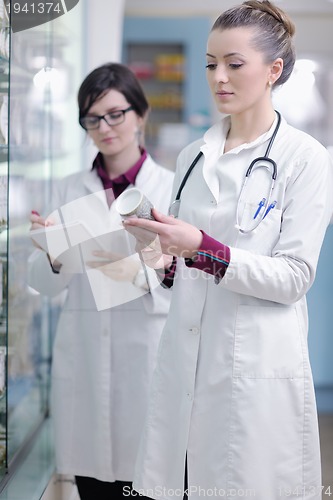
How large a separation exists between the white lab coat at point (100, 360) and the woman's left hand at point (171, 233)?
1.95 ft

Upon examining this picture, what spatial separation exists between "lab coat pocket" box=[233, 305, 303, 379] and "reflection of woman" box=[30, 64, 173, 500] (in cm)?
54

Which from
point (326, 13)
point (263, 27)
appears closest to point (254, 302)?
point (263, 27)

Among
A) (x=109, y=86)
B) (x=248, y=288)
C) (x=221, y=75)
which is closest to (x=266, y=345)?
(x=248, y=288)

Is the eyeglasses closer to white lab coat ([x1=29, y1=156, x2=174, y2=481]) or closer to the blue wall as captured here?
white lab coat ([x1=29, y1=156, x2=174, y2=481])

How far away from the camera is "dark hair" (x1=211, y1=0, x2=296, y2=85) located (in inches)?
58.3

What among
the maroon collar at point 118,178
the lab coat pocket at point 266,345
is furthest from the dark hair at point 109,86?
the lab coat pocket at point 266,345

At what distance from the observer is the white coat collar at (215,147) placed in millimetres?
1529

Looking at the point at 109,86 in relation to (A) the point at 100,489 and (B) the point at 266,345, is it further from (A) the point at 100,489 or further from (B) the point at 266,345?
(A) the point at 100,489

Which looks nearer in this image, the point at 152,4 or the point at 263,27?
the point at 263,27

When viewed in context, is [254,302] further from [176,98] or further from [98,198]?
[176,98]

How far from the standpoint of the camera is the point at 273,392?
1477 millimetres

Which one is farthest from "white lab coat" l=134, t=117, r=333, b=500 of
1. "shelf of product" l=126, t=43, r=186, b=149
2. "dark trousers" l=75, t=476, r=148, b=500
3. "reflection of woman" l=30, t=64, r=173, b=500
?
"shelf of product" l=126, t=43, r=186, b=149

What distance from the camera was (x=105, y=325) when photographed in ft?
6.77

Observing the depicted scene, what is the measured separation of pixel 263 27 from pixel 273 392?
788mm
